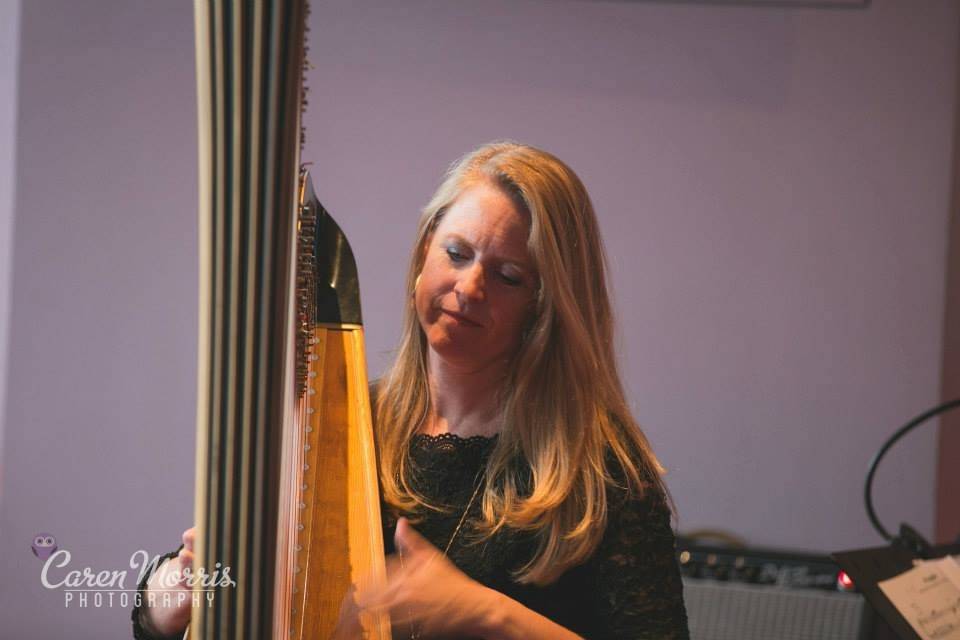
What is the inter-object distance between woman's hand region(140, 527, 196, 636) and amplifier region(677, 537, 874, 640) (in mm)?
1486

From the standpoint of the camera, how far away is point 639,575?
1.12 m

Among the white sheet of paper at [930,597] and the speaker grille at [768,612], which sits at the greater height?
the white sheet of paper at [930,597]

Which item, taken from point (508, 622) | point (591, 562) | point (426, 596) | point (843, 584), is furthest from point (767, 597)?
point (426, 596)

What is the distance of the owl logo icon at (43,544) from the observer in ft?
9.68

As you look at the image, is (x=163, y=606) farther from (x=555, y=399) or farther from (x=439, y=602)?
(x=555, y=399)

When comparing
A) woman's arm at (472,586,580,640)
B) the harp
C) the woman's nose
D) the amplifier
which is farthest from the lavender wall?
the harp

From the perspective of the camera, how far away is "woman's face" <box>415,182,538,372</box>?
1.17 metres

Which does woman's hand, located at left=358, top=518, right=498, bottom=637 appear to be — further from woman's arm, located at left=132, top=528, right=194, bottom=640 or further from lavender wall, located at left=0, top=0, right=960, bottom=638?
lavender wall, located at left=0, top=0, right=960, bottom=638

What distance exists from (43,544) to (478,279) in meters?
2.33

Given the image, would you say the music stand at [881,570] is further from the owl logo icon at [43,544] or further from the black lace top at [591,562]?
the owl logo icon at [43,544]

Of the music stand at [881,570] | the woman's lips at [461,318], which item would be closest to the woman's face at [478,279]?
the woman's lips at [461,318]

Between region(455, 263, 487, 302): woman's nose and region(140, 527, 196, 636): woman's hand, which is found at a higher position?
region(455, 263, 487, 302): woman's nose

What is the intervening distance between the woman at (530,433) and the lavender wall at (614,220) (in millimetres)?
1624

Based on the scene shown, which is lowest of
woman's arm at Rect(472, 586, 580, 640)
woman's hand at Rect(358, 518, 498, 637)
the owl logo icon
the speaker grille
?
the owl logo icon
